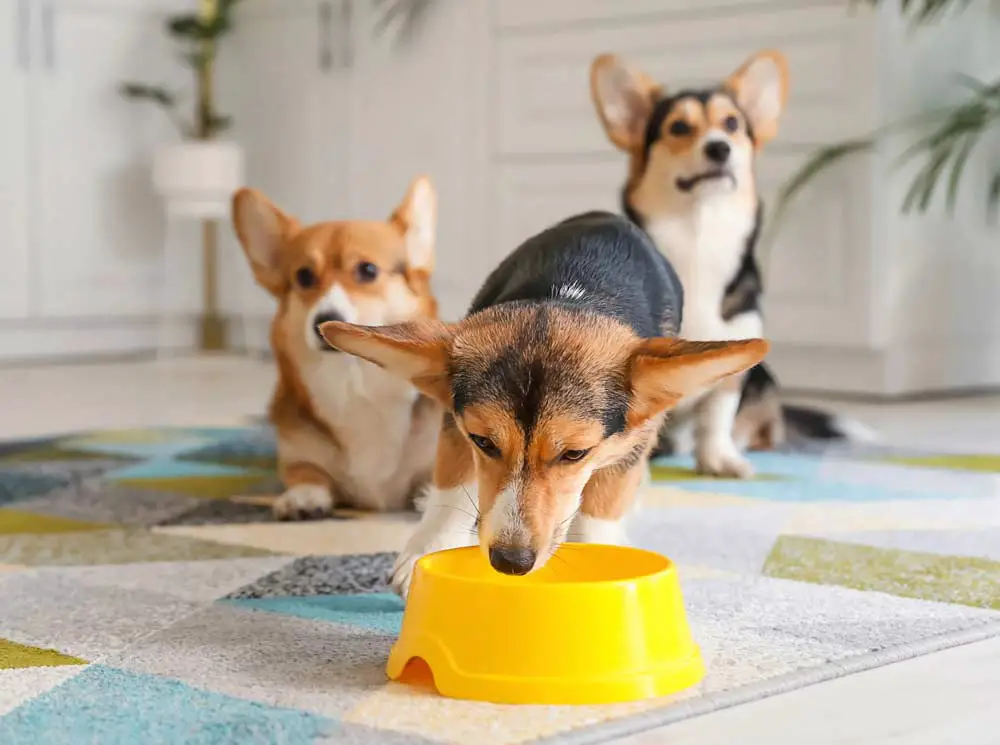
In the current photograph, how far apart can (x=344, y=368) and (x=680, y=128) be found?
99cm

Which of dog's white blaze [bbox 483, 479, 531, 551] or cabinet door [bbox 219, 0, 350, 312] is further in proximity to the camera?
cabinet door [bbox 219, 0, 350, 312]

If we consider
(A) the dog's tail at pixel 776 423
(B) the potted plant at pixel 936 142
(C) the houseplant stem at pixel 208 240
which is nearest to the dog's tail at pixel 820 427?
(A) the dog's tail at pixel 776 423

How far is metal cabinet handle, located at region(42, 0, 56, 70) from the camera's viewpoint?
211 inches

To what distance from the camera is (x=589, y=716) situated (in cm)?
123

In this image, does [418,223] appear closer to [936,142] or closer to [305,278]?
[305,278]

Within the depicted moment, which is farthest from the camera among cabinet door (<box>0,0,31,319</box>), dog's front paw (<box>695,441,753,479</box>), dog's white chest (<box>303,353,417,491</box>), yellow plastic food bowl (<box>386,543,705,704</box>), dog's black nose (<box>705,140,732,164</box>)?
cabinet door (<box>0,0,31,319</box>)

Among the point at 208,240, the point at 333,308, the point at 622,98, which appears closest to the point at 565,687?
the point at 333,308

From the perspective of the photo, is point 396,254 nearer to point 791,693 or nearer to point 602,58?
point 602,58

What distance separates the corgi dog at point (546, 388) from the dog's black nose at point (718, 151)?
1214mm

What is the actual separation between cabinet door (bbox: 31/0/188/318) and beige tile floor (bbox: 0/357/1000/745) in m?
0.36

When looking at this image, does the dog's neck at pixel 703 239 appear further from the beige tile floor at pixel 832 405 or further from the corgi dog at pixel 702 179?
the beige tile floor at pixel 832 405

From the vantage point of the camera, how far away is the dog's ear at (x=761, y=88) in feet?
9.55

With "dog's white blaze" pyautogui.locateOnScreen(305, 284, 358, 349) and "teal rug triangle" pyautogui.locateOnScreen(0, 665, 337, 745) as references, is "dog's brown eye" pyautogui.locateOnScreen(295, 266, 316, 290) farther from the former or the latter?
"teal rug triangle" pyautogui.locateOnScreen(0, 665, 337, 745)

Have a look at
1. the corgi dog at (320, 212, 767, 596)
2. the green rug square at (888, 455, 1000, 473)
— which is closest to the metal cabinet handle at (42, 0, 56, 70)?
the green rug square at (888, 455, 1000, 473)
